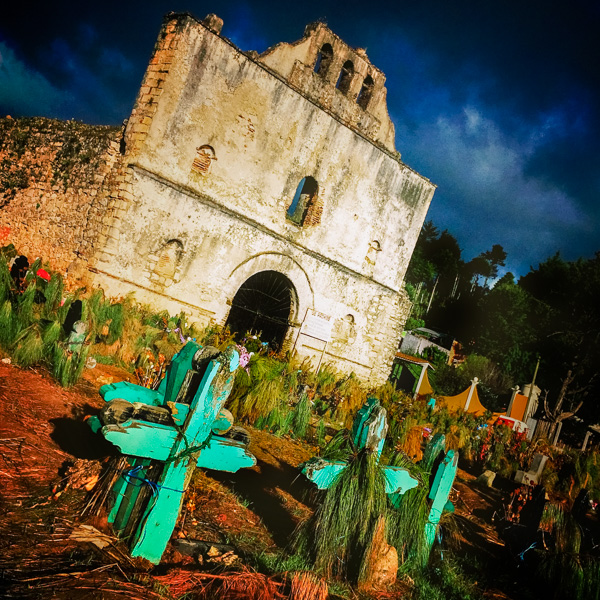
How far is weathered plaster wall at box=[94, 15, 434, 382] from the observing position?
9.00 meters

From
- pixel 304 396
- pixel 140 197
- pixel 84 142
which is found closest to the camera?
pixel 304 396

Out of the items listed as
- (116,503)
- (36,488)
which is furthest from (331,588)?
(36,488)

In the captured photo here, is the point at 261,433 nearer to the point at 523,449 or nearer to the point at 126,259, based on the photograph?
the point at 126,259

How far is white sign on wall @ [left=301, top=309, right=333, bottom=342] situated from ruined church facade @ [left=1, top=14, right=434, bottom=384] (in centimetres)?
9

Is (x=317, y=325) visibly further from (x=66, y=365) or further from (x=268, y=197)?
(x=66, y=365)

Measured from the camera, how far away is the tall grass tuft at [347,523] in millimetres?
2898

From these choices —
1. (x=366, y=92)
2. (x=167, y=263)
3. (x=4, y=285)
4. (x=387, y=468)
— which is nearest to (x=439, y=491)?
(x=387, y=468)

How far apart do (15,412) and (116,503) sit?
1.90 metres

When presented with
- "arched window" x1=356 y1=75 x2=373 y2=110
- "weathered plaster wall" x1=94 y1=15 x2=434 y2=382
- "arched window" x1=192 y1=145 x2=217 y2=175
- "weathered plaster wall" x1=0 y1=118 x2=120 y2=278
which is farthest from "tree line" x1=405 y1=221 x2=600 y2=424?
"weathered plaster wall" x1=0 y1=118 x2=120 y2=278

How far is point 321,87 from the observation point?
11320 millimetres

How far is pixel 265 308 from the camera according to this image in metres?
11.7

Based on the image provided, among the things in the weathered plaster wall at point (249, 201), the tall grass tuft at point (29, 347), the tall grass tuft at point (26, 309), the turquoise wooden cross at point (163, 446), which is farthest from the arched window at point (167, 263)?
the turquoise wooden cross at point (163, 446)

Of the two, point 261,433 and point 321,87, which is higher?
point 321,87

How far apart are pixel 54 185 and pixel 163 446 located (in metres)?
9.48
